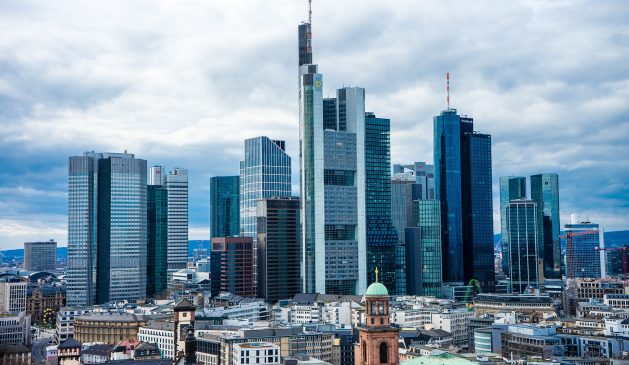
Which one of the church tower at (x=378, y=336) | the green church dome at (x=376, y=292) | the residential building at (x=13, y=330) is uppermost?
the green church dome at (x=376, y=292)

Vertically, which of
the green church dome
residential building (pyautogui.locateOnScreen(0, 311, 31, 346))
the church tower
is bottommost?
residential building (pyautogui.locateOnScreen(0, 311, 31, 346))

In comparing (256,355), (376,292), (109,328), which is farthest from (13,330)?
(376,292)

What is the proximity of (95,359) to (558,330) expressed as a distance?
3647 inches

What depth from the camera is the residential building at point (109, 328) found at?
193m

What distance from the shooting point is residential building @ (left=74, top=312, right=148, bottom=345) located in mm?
192750

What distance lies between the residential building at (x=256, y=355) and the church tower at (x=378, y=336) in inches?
1141

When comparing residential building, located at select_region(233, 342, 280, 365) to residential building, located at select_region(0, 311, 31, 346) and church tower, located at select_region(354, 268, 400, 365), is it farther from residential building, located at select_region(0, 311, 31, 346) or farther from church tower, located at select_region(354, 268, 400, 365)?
residential building, located at select_region(0, 311, 31, 346)

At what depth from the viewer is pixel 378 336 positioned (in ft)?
348

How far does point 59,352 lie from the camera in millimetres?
158250

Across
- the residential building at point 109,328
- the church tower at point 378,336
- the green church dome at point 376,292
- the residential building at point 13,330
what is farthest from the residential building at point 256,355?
the residential building at point 13,330

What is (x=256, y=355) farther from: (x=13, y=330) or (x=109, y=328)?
(x=13, y=330)

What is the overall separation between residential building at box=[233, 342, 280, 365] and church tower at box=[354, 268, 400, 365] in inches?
1141

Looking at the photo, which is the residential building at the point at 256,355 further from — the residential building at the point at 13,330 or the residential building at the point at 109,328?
the residential building at the point at 13,330

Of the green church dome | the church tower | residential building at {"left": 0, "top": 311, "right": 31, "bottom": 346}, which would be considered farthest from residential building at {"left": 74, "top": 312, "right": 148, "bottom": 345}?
the church tower
